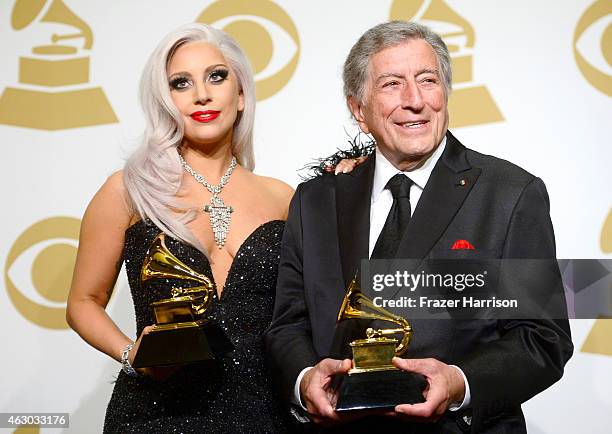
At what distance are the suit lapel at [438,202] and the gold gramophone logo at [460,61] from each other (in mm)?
953

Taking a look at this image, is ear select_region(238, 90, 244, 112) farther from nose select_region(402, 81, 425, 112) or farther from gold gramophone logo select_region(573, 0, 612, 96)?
gold gramophone logo select_region(573, 0, 612, 96)

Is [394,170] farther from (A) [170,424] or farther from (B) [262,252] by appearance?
(A) [170,424]

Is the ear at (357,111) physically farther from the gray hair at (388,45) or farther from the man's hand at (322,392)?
the man's hand at (322,392)

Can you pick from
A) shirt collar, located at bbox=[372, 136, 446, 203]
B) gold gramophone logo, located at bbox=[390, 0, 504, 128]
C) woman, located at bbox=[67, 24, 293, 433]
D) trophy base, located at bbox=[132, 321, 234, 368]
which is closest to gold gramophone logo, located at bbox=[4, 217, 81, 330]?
woman, located at bbox=[67, 24, 293, 433]

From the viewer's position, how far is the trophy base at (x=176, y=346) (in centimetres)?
185

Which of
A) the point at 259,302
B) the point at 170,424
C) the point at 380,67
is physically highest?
the point at 380,67

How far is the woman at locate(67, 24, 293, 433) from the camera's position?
6.87 ft

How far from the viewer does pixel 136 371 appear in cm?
210

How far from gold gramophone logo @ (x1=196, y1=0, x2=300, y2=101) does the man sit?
0.94m

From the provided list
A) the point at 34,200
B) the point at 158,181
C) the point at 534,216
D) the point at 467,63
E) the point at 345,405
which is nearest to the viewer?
the point at 345,405

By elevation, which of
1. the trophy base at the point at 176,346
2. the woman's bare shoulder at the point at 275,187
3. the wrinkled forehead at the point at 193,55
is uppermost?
the wrinkled forehead at the point at 193,55

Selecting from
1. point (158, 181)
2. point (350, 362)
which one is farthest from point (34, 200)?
point (350, 362)

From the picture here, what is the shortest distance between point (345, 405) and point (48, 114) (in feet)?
6.23

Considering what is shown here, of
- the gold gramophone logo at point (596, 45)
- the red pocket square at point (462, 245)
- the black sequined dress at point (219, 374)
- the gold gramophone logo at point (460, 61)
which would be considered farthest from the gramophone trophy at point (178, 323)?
the gold gramophone logo at point (596, 45)
